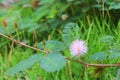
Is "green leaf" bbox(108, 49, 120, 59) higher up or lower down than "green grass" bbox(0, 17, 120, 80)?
higher up

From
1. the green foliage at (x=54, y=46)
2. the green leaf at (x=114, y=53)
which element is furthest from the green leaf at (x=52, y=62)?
the green leaf at (x=114, y=53)

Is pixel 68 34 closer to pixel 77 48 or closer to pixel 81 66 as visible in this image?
pixel 77 48

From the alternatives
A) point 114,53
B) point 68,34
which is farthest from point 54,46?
point 114,53

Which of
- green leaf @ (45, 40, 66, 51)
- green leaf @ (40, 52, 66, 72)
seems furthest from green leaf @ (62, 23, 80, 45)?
green leaf @ (40, 52, 66, 72)

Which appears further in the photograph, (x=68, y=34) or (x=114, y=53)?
(x=68, y=34)

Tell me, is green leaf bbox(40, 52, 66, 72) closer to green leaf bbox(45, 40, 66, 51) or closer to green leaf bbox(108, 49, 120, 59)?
green leaf bbox(45, 40, 66, 51)

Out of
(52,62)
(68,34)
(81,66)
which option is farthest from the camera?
(81,66)

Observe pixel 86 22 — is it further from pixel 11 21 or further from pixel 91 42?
pixel 11 21

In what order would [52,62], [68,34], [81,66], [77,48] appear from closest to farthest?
[52,62], [77,48], [68,34], [81,66]
